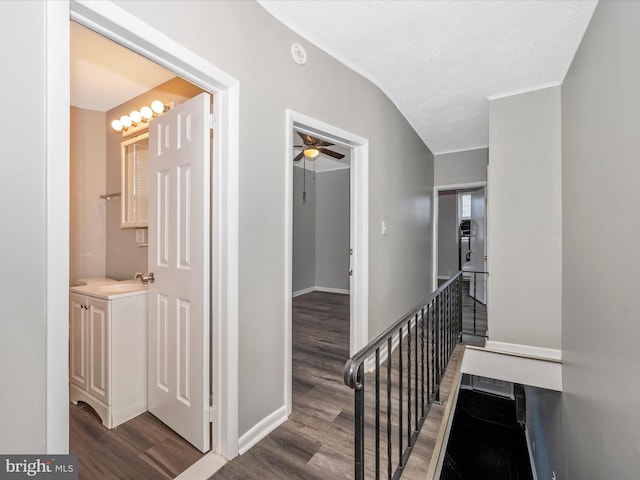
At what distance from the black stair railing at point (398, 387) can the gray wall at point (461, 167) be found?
2.25 m

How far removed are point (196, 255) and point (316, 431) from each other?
52.9 inches

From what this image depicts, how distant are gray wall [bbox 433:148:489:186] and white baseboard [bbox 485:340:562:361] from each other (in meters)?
2.66

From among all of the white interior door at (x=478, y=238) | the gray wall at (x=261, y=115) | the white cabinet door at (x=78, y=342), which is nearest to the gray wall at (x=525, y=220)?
the gray wall at (x=261, y=115)

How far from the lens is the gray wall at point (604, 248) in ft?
4.59

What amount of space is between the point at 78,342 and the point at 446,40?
3.56 meters

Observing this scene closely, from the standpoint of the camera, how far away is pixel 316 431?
191 cm

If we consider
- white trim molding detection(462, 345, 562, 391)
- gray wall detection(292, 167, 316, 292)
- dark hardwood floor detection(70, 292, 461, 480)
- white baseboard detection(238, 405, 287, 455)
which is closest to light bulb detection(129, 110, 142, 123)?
dark hardwood floor detection(70, 292, 461, 480)

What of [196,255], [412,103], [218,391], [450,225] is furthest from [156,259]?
[450,225]

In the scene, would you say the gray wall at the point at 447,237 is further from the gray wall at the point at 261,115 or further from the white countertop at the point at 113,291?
the white countertop at the point at 113,291

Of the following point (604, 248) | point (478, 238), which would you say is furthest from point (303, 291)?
point (604, 248)

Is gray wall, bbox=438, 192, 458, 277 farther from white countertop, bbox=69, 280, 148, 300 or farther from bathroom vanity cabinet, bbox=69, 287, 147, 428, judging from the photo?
bathroom vanity cabinet, bbox=69, 287, 147, 428

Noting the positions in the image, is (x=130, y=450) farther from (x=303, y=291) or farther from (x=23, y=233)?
(x=303, y=291)

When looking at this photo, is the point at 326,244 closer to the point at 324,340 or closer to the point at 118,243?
the point at 324,340

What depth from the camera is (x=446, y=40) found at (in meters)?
2.27
